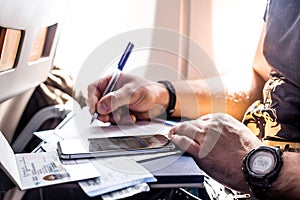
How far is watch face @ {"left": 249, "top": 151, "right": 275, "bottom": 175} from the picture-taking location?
73cm

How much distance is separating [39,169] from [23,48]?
493mm

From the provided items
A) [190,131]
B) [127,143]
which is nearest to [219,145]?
[190,131]

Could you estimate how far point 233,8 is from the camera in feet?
5.01

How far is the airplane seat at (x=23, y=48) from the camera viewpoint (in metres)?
0.91

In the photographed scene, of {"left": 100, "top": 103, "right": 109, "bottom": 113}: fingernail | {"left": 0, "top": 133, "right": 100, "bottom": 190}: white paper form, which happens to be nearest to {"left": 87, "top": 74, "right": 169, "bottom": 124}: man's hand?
{"left": 100, "top": 103, "right": 109, "bottom": 113}: fingernail

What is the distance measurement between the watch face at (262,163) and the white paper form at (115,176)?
214 millimetres

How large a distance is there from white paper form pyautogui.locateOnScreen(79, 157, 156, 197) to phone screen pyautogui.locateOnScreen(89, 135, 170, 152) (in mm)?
44

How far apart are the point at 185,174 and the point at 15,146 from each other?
773mm

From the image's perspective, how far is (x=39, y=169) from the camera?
0.62m

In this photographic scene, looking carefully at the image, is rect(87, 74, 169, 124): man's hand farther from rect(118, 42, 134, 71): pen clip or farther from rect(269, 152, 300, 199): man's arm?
rect(269, 152, 300, 199): man's arm

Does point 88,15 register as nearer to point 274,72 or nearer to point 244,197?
point 274,72

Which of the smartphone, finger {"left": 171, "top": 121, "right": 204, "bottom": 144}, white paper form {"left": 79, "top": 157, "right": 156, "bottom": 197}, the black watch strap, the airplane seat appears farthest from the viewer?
the black watch strap

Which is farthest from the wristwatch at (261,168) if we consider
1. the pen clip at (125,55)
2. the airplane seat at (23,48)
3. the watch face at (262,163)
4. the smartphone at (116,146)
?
the airplane seat at (23,48)

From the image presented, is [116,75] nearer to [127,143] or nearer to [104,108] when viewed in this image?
[104,108]
